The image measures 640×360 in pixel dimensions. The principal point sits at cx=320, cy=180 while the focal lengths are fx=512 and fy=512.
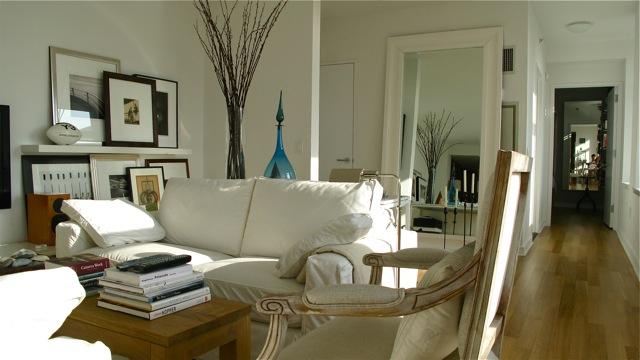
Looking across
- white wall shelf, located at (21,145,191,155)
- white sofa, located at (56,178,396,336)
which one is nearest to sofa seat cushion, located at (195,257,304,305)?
white sofa, located at (56,178,396,336)

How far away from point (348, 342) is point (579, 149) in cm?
1095

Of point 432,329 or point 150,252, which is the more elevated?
point 432,329

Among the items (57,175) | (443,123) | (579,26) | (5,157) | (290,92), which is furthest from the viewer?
(579,26)

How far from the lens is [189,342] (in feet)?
5.43

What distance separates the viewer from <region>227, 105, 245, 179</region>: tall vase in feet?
11.0

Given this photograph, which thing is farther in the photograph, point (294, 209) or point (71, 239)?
point (71, 239)

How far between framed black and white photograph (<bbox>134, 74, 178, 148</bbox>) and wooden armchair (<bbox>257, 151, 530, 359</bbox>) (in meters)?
3.55

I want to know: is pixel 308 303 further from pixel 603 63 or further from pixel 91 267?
pixel 603 63

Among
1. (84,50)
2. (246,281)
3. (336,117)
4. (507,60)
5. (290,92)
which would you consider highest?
(507,60)

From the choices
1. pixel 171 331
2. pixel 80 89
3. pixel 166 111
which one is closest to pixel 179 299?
pixel 171 331

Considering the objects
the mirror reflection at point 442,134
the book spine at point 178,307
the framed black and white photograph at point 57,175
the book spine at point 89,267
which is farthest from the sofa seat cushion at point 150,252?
the mirror reflection at point 442,134

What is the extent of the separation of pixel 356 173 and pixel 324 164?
74.2 inches

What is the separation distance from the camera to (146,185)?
4.44m

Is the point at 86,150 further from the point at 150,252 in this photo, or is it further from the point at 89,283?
the point at 89,283
